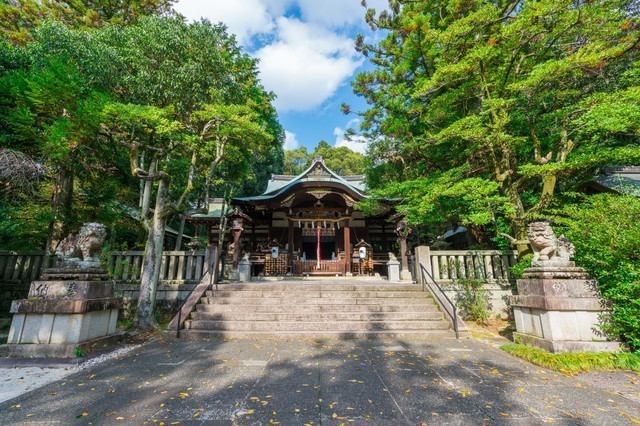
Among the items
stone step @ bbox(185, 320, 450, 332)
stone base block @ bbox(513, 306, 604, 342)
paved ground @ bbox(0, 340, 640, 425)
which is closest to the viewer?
paved ground @ bbox(0, 340, 640, 425)

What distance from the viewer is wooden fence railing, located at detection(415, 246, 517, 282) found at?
24.2 feet

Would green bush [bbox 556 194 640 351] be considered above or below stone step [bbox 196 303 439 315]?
above

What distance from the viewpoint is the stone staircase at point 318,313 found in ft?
18.0

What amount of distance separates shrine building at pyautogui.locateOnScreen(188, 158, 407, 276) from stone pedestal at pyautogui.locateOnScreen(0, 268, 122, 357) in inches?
264

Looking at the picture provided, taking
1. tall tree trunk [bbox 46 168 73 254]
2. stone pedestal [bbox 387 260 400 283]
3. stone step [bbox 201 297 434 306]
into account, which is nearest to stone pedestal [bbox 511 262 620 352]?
stone step [bbox 201 297 434 306]

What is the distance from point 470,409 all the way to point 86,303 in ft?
18.8

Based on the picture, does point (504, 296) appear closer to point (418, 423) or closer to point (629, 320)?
point (629, 320)

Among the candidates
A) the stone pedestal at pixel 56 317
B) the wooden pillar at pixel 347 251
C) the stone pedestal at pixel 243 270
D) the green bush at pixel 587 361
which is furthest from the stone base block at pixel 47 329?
the wooden pillar at pixel 347 251

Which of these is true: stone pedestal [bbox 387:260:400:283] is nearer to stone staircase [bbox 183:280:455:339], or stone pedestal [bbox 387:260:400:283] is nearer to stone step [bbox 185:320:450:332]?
stone staircase [bbox 183:280:455:339]

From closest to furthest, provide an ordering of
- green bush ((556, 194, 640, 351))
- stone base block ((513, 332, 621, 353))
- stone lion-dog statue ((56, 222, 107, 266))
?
1. green bush ((556, 194, 640, 351))
2. stone base block ((513, 332, 621, 353))
3. stone lion-dog statue ((56, 222, 107, 266))

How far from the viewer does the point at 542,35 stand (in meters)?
6.47

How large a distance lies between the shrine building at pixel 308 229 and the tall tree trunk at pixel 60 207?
5.00 metres

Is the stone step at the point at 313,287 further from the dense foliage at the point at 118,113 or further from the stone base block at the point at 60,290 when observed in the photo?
the stone base block at the point at 60,290

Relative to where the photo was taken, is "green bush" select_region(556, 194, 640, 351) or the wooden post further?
the wooden post
